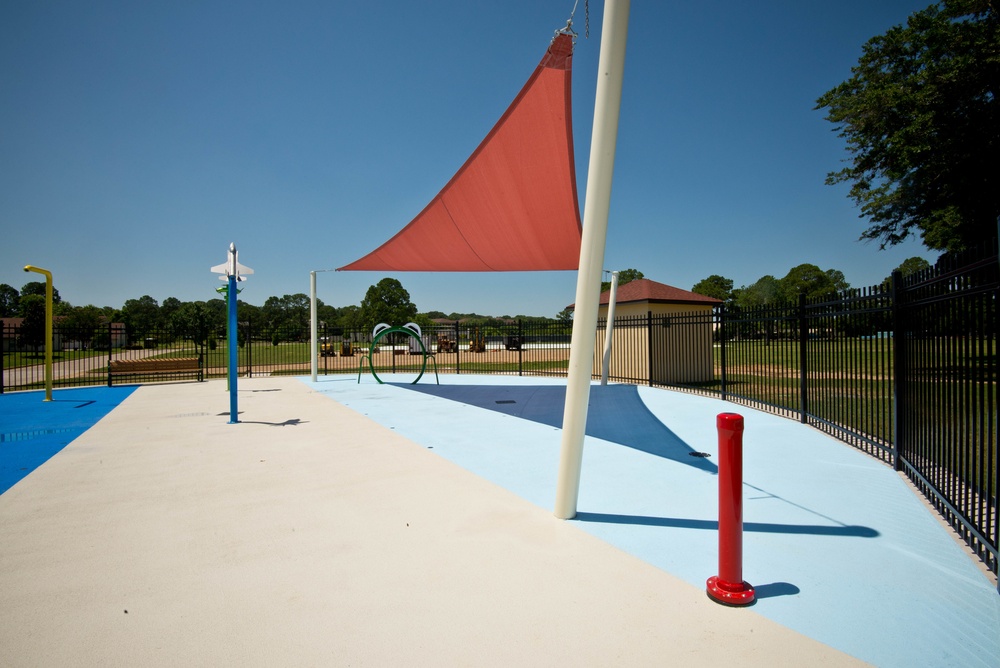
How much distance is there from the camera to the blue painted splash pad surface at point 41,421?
20.2 feet

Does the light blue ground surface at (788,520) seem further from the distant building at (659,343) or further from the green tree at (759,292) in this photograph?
the green tree at (759,292)

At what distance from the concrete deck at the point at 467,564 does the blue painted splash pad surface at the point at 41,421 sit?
13.6 inches

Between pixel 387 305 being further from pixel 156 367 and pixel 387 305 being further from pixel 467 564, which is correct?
pixel 467 564

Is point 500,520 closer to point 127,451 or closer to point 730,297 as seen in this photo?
point 127,451

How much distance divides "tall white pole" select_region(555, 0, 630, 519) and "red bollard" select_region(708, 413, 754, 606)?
1106 millimetres

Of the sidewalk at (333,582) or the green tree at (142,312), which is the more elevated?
the green tree at (142,312)

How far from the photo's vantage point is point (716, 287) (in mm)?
82750

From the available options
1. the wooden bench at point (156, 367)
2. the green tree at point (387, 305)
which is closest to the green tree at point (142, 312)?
the green tree at point (387, 305)

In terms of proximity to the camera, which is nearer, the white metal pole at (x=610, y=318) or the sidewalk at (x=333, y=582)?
the sidewalk at (x=333, y=582)

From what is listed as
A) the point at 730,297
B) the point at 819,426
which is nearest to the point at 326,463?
the point at 819,426

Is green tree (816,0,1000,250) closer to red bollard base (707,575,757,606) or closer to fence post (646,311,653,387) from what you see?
fence post (646,311,653,387)

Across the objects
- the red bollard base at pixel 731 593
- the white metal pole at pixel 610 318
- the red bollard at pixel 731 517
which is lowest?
the red bollard base at pixel 731 593

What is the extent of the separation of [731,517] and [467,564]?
1604 millimetres

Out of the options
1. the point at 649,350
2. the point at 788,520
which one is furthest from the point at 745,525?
the point at 649,350
